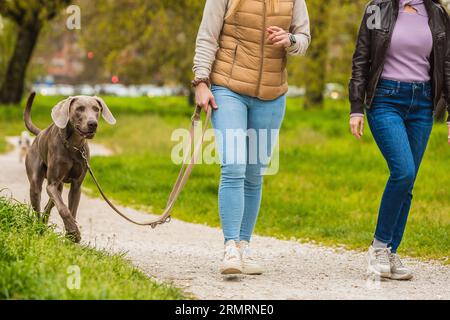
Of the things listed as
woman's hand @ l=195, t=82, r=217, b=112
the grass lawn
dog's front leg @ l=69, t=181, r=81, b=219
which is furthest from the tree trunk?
woman's hand @ l=195, t=82, r=217, b=112

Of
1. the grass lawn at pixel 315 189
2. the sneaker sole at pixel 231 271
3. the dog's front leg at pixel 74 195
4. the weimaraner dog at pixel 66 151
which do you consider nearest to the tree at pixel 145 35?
the grass lawn at pixel 315 189

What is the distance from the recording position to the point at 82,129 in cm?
659

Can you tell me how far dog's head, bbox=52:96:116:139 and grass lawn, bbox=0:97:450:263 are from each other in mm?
3236

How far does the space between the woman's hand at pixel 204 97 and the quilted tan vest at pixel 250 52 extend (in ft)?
0.39

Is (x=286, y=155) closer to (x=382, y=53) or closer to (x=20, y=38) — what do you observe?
(x=382, y=53)

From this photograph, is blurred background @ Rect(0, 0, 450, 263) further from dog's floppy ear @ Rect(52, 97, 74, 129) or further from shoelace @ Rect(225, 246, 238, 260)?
dog's floppy ear @ Rect(52, 97, 74, 129)

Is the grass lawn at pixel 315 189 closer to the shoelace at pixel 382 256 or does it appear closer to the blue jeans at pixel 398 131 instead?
the shoelace at pixel 382 256

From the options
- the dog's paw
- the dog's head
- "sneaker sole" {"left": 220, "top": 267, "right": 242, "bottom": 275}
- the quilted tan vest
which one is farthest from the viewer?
the dog's paw

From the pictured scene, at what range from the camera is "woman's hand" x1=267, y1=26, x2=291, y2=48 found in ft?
20.1

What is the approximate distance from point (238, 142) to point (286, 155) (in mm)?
9744

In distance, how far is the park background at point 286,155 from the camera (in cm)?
998

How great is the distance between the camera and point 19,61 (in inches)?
1113

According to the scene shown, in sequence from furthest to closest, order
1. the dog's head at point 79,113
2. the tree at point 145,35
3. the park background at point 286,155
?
the tree at point 145,35
the park background at point 286,155
the dog's head at point 79,113

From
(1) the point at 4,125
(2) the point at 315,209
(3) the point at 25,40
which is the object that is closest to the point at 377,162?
(2) the point at 315,209
